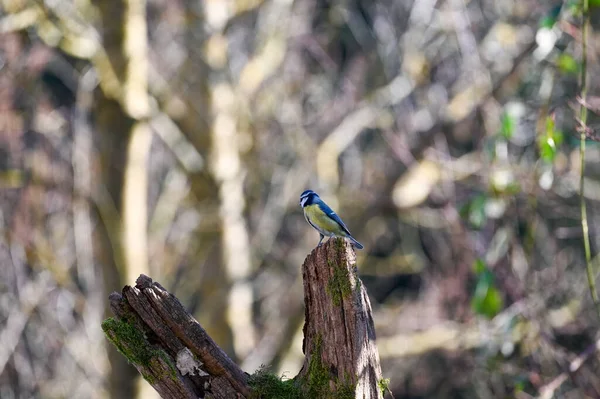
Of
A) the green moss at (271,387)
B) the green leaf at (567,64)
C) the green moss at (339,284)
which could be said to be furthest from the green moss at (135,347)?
the green leaf at (567,64)

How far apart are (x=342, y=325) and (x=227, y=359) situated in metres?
0.48

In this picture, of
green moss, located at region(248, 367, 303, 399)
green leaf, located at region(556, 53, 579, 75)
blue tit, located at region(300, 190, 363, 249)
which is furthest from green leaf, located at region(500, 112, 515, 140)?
green moss, located at region(248, 367, 303, 399)

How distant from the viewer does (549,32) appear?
17.2 ft

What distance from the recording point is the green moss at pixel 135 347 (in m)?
3.35

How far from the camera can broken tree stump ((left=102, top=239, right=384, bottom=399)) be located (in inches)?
133

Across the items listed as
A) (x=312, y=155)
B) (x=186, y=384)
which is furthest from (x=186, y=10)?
(x=186, y=384)

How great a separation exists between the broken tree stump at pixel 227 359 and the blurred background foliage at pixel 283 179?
2361 millimetres

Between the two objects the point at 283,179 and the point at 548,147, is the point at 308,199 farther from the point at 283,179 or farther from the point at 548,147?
the point at 283,179

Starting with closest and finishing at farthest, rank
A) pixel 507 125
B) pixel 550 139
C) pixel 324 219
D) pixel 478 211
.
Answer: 1. pixel 550 139
2. pixel 324 219
3. pixel 507 125
4. pixel 478 211

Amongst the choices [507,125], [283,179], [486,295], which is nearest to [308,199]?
[507,125]

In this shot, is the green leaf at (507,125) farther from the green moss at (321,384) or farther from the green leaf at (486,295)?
the green moss at (321,384)

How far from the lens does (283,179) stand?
10938 millimetres

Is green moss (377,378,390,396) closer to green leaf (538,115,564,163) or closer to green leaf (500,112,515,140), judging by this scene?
green leaf (538,115,564,163)

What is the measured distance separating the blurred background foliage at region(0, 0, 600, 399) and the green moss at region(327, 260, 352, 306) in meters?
2.40
